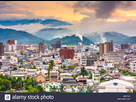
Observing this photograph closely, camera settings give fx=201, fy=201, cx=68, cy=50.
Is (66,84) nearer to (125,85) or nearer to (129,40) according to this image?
(125,85)

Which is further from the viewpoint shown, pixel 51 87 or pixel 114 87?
pixel 51 87

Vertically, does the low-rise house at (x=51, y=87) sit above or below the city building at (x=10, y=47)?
below

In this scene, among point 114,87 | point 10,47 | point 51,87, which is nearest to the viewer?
point 114,87

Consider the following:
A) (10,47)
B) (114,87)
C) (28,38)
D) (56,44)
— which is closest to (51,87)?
(114,87)

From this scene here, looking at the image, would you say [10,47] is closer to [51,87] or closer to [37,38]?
[37,38]

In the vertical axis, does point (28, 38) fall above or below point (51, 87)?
above

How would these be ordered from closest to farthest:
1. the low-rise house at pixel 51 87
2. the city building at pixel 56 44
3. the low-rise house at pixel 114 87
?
the low-rise house at pixel 114 87 → the low-rise house at pixel 51 87 → the city building at pixel 56 44

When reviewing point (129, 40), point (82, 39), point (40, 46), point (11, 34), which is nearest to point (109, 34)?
point (129, 40)

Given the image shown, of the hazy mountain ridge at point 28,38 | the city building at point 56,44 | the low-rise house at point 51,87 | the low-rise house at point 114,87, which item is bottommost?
the low-rise house at point 51,87

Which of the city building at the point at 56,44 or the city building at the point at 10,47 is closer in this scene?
the city building at the point at 10,47

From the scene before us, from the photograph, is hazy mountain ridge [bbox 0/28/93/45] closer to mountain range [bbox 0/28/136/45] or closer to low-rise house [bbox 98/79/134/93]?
mountain range [bbox 0/28/136/45]

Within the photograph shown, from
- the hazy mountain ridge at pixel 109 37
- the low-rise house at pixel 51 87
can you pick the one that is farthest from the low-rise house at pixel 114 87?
the hazy mountain ridge at pixel 109 37

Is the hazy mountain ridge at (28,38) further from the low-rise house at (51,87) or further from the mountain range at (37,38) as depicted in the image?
the low-rise house at (51,87)
